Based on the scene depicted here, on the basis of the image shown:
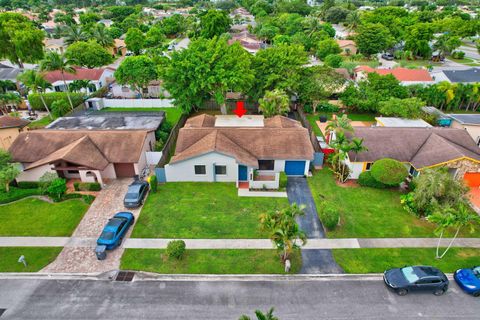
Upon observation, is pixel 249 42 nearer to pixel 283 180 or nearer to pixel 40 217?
pixel 283 180

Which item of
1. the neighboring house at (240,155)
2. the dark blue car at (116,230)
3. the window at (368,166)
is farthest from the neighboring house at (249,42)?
the dark blue car at (116,230)

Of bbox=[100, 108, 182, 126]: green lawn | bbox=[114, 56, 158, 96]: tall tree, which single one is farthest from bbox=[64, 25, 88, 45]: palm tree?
bbox=[100, 108, 182, 126]: green lawn

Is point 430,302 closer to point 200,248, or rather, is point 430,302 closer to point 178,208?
point 200,248

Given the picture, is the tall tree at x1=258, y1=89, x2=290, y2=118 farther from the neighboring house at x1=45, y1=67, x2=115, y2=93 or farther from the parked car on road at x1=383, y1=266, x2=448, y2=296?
the neighboring house at x1=45, y1=67, x2=115, y2=93

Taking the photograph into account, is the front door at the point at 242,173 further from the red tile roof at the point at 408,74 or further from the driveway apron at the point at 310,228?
the red tile roof at the point at 408,74

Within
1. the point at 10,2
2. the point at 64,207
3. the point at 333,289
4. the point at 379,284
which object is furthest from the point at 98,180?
the point at 10,2

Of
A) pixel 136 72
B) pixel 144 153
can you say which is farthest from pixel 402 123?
pixel 136 72
